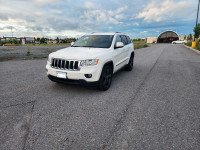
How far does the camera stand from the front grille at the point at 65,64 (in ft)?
11.8

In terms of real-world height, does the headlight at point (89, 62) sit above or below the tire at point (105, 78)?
above

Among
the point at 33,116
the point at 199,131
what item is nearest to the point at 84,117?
the point at 33,116

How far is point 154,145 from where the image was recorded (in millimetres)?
2072

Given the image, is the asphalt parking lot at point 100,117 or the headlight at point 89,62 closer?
the asphalt parking lot at point 100,117

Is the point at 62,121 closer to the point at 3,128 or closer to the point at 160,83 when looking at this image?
the point at 3,128

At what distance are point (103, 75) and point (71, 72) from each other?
0.92 metres

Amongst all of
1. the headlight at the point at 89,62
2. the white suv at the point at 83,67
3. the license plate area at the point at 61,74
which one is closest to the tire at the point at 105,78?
the white suv at the point at 83,67

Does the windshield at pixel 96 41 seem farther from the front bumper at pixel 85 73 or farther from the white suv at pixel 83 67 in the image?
the front bumper at pixel 85 73

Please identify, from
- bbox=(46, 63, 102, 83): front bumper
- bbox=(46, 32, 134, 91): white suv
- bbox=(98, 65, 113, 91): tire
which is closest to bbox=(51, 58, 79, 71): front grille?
bbox=(46, 32, 134, 91): white suv

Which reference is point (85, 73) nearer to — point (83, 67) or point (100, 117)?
point (83, 67)

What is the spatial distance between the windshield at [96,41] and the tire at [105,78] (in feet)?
2.75

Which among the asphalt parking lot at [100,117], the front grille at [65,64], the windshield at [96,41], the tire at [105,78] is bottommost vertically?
the asphalt parking lot at [100,117]

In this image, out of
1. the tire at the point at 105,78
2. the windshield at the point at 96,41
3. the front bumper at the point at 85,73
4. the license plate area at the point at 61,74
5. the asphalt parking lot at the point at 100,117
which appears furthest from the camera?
the windshield at the point at 96,41

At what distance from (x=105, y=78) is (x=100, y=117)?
1.55 meters
